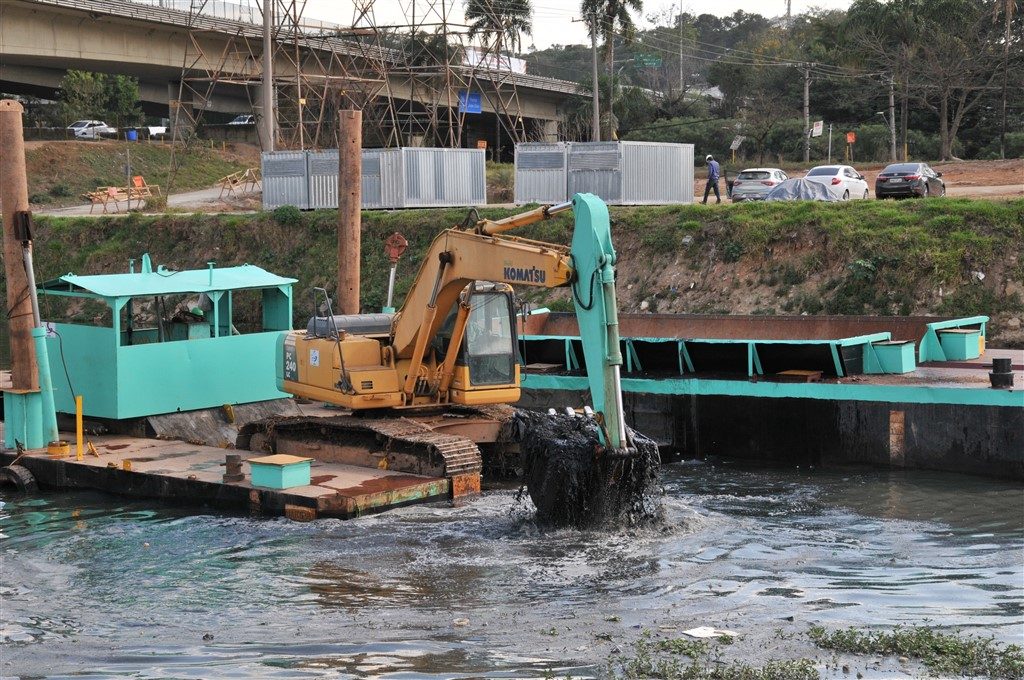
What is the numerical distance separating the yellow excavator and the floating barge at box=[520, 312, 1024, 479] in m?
4.26

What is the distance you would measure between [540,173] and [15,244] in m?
Answer: 20.5

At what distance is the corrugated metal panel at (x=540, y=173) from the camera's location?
116ft

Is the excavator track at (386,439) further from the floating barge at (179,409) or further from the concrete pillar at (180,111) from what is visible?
the concrete pillar at (180,111)

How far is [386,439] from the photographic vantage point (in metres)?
→ 16.6

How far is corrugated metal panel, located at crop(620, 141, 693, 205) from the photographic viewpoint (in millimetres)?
34688

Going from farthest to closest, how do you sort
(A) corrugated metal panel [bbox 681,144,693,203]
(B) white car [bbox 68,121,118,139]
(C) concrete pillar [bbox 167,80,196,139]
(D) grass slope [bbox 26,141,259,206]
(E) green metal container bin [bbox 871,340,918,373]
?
(B) white car [bbox 68,121,118,139] → (C) concrete pillar [bbox 167,80,196,139] → (D) grass slope [bbox 26,141,259,206] → (A) corrugated metal panel [bbox 681,144,693,203] → (E) green metal container bin [bbox 871,340,918,373]

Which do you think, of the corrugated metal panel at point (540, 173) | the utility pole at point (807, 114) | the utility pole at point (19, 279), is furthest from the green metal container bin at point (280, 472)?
the utility pole at point (807, 114)

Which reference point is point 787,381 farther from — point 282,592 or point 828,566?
point 282,592

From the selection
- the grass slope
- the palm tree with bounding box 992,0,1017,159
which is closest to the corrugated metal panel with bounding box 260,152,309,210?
the grass slope

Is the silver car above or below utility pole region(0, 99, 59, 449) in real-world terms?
above

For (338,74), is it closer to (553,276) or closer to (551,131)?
(551,131)

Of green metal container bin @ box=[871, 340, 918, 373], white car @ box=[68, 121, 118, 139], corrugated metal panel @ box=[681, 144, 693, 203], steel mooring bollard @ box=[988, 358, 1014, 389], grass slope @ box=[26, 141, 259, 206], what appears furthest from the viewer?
white car @ box=[68, 121, 118, 139]

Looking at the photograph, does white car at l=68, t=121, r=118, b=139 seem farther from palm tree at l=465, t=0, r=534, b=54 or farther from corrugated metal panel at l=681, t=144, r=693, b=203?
corrugated metal panel at l=681, t=144, r=693, b=203

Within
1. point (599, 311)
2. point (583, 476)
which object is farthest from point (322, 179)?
point (599, 311)
